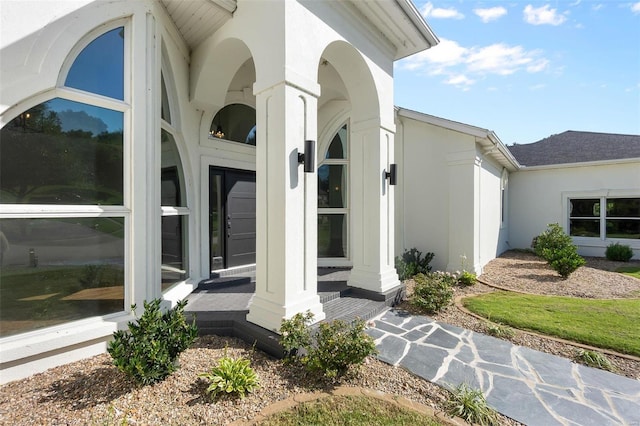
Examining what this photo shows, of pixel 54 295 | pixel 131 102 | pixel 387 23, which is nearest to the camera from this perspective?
pixel 54 295

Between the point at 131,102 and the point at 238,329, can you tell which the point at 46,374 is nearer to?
the point at 238,329

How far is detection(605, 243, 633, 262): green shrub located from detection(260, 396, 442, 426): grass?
41.7ft

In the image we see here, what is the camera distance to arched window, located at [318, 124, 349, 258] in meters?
7.66

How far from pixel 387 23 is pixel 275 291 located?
5114mm

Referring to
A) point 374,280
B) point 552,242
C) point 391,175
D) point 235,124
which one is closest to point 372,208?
point 391,175

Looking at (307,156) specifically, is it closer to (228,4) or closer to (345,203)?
(228,4)

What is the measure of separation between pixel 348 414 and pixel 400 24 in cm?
617

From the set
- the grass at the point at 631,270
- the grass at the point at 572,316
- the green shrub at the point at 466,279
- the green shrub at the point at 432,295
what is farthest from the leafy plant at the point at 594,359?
the grass at the point at 631,270

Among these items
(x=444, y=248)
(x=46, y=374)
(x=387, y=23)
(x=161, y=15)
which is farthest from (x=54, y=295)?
(x=444, y=248)

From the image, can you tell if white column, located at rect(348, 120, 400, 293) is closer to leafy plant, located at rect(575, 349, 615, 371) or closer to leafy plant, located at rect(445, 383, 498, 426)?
leafy plant, located at rect(445, 383, 498, 426)

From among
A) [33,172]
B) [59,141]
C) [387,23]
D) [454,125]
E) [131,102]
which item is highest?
[387,23]

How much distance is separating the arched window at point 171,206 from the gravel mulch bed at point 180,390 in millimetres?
1716

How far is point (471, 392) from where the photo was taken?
112 inches

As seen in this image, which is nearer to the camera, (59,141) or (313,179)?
(59,141)
